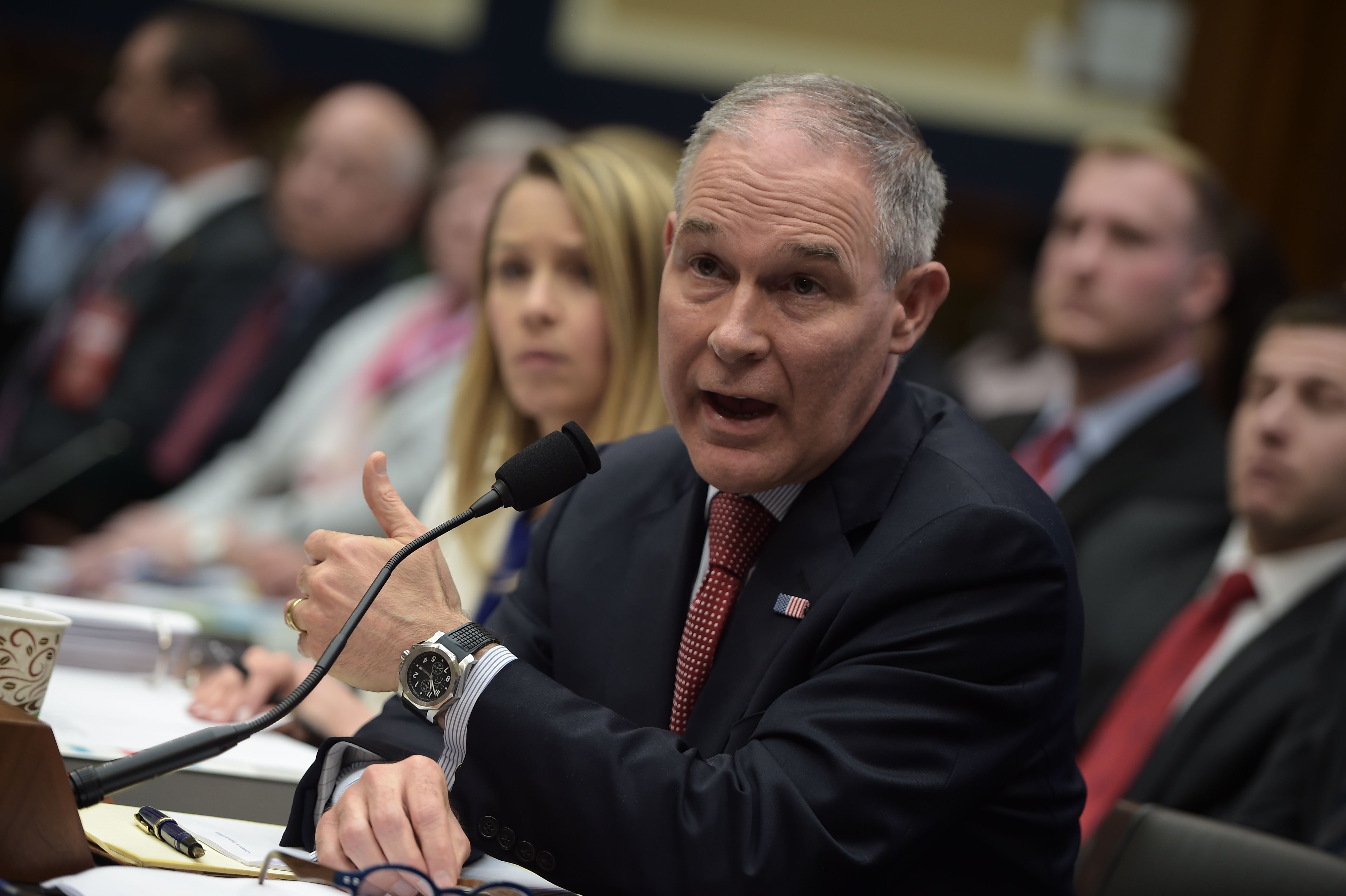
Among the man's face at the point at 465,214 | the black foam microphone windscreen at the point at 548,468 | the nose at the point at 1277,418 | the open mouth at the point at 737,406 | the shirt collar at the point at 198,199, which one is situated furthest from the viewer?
the shirt collar at the point at 198,199

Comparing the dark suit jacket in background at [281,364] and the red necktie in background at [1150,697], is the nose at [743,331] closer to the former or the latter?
the red necktie in background at [1150,697]

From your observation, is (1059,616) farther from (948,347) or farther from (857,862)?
(948,347)

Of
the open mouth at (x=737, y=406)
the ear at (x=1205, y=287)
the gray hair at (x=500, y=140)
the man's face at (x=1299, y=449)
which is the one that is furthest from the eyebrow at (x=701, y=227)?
the gray hair at (x=500, y=140)

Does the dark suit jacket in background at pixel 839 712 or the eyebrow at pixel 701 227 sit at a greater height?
the eyebrow at pixel 701 227

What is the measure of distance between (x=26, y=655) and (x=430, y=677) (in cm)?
42

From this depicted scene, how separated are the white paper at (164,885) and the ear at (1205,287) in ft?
8.99

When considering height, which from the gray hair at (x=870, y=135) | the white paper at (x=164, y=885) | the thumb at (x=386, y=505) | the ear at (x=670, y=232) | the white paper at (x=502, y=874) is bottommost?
the white paper at (x=502, y=874)

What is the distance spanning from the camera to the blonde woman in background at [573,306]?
7.25 feet

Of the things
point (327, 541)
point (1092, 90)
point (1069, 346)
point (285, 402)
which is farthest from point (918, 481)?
point (1092, 90)

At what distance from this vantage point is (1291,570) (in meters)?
2.55

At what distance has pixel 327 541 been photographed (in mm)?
1319

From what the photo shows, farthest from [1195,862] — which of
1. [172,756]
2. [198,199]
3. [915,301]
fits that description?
[198,199]

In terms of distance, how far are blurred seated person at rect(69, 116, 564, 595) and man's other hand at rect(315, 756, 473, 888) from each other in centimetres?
193

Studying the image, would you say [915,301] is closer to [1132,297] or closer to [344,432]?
[1132,297]
